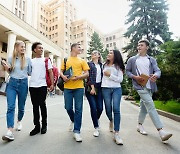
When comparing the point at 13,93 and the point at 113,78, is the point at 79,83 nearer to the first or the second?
the point at 113,78

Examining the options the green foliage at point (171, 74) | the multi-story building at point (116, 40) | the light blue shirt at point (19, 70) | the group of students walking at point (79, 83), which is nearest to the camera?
the group of students walking at point (79, 83)

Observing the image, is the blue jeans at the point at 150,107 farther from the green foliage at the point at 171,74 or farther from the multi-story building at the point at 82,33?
the multi-story building at the point at 82,33

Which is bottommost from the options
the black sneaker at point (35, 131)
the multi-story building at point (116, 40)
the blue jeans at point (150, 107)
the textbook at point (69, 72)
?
the black sneaker at point (35, 131)

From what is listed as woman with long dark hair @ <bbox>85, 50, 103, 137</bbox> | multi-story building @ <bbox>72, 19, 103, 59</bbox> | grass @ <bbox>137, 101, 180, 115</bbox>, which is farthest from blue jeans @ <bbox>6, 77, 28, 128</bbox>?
multi-story building @ <bbox>72, 19, 103, 59</bbox>

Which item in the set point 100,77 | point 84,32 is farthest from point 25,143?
point 84,32

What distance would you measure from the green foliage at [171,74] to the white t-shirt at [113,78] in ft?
15.5

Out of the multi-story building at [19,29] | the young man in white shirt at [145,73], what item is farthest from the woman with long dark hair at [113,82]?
the multi-story building at [19,29]

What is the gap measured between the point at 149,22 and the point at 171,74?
49.9 feet

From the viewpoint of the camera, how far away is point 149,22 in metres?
21.8

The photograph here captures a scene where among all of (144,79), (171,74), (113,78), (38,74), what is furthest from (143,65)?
(171,74)

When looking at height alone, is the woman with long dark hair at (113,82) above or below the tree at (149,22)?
below

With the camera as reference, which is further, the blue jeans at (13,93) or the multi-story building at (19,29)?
the multi-story building at (19,29)

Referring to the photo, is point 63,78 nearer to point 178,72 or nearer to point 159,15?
point 178,72

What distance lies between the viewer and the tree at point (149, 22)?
2161 centimetres
